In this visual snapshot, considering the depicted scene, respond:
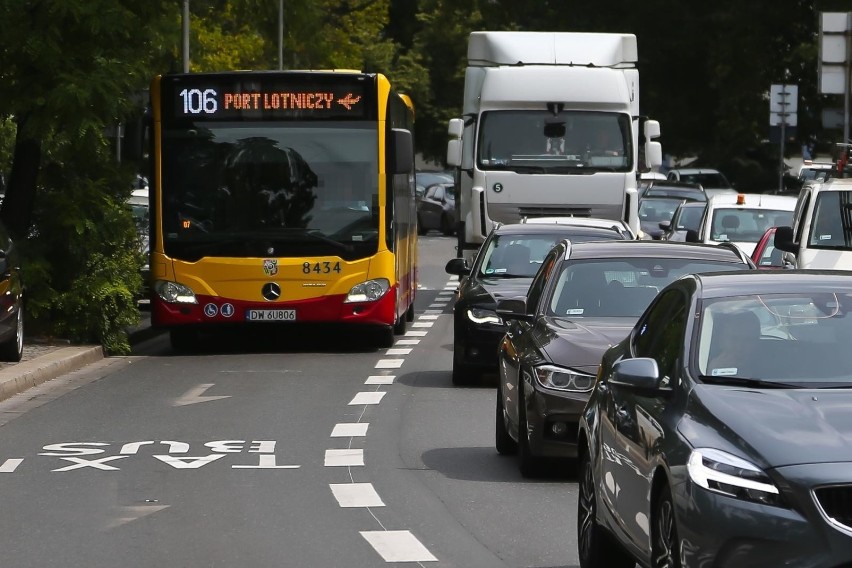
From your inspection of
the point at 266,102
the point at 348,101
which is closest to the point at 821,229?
the point at 348,101

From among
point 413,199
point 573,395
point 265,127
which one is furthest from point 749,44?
point 573,395

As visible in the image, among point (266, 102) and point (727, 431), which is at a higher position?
point (266, 102)

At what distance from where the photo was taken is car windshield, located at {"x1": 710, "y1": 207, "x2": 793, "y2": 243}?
2769 cm

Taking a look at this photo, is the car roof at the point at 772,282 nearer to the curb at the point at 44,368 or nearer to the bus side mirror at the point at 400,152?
the curb at the point at 44,368

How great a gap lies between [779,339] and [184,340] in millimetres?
14828

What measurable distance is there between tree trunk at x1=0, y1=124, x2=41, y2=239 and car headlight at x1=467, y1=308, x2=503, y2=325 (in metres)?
6.32

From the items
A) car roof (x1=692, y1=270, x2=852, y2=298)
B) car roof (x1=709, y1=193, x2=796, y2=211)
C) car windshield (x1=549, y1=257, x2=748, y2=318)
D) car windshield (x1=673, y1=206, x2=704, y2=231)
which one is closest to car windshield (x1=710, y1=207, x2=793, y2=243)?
car roof (x1=709, y1=193, x2=796, y2=211)

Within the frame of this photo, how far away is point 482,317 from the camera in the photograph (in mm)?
16859

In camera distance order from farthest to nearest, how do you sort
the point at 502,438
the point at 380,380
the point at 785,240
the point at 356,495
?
the point at 785,240 < the point at 380,380 < the point at 502,438 < the point at 356,495

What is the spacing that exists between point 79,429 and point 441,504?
14.9 ft

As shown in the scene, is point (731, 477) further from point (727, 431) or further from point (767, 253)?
point (767, 253)

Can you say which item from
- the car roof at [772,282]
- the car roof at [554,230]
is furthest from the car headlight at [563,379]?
the car roof at [554,230]

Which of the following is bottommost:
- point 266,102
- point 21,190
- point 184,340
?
point 184,340

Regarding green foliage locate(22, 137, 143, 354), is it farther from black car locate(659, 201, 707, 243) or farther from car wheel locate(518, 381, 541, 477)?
black car locate(659, 201, 707, 243)
